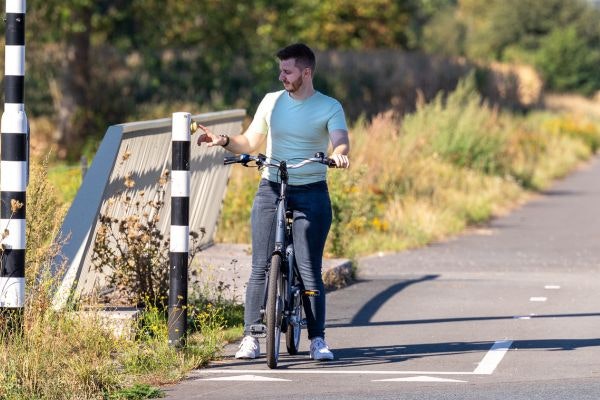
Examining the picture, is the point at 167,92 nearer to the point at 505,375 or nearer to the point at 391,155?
the point at 391,155

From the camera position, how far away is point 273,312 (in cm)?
815

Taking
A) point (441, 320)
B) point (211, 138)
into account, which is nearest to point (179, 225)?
point (211, 138)

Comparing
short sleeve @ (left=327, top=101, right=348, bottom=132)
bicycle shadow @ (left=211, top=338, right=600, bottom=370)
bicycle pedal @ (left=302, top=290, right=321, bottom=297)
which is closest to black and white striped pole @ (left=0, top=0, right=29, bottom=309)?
bicycle shadow @ (left=211, top=338, right=600, bottom=370)

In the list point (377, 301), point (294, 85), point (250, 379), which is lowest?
point (250, 379)

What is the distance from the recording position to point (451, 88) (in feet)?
131

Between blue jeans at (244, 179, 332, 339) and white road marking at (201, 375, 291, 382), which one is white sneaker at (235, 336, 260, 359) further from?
white road marking at (201, 375, 291, 382)

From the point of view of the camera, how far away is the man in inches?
334

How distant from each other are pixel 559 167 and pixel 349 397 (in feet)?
86.1

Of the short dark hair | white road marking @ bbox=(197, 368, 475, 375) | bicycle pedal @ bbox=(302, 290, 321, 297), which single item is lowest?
white road marking @ bbox=(197, 368, 475, 375)

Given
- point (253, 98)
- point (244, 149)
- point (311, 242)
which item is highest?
point (253, 98)

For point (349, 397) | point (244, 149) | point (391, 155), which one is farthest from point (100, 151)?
point (391, 155)

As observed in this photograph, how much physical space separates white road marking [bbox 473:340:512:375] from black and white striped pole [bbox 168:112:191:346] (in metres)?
1.73

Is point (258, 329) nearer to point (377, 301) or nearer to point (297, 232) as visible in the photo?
point (297, 232)

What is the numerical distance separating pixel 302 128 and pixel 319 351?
1.32 meters
